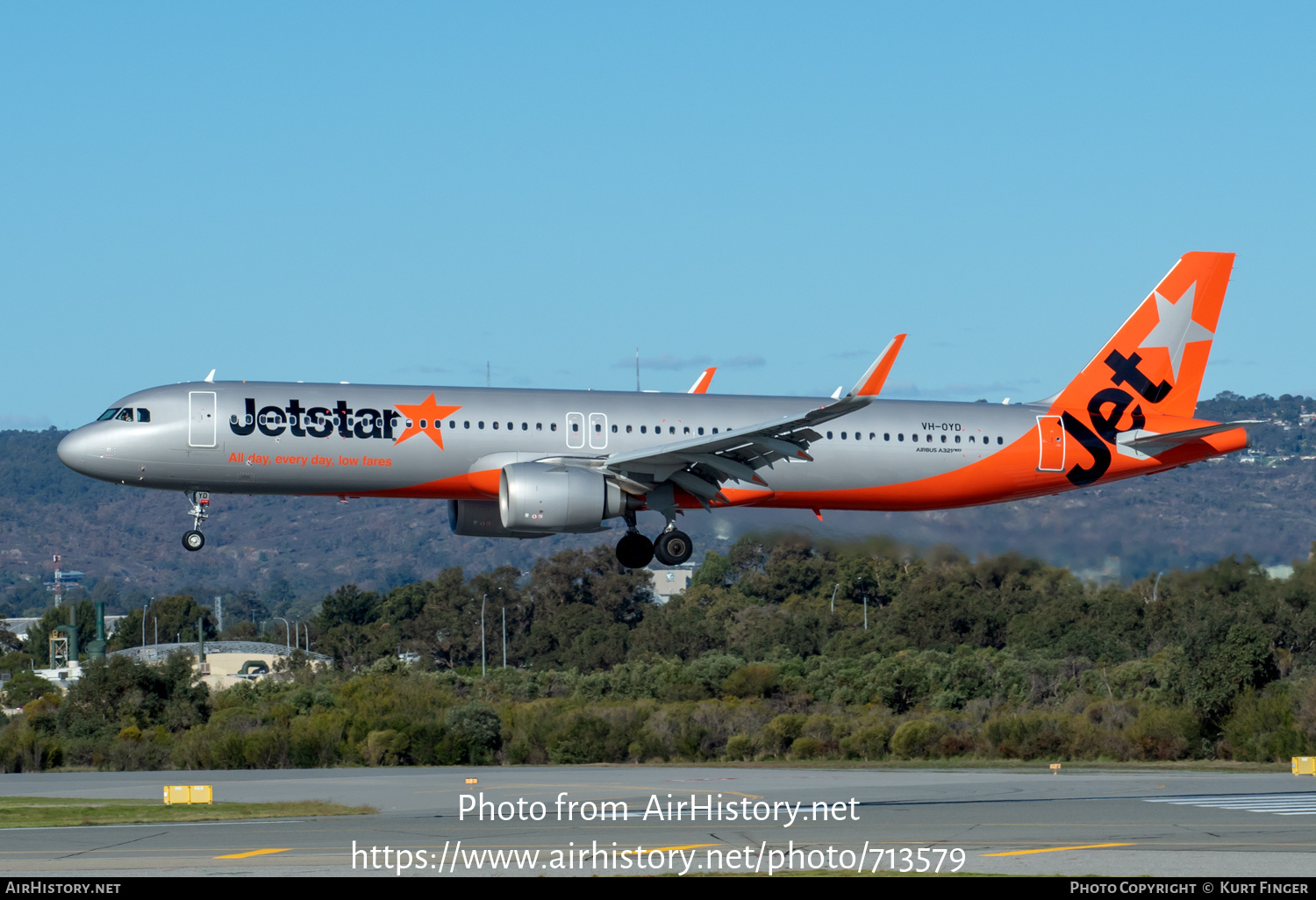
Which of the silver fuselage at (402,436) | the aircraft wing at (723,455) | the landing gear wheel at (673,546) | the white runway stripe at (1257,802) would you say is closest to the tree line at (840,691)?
the silver fuselage at (402,436)

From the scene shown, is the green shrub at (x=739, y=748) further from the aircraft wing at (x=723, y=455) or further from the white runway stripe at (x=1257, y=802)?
the white runway stripe at (x=1257, y=802)

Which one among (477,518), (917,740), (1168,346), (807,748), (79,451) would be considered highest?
(1168,346)

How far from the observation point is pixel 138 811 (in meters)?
32.4

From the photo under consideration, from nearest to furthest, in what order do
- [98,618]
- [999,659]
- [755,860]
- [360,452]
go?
[755,860] < [360,452] < [999,659] < [98,618]

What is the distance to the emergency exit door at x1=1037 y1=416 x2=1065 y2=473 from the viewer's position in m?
36.4

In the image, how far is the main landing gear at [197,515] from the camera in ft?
109

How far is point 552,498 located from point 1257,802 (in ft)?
49.2

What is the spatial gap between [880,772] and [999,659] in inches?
1175

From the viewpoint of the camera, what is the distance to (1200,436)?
1419 inches

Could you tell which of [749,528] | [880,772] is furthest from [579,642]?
[749,528]

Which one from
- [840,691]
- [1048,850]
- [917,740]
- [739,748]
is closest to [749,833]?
[1048,850]

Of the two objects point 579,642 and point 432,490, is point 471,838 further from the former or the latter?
point 579,642

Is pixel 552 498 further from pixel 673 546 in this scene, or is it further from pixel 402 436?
pixel 673 546

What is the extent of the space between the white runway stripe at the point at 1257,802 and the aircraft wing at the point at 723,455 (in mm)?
9924
